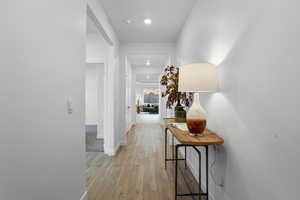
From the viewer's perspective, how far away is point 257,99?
44.5 inches

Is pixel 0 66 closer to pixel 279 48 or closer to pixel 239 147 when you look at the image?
pixel 279 48

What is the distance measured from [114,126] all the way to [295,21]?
131 inches

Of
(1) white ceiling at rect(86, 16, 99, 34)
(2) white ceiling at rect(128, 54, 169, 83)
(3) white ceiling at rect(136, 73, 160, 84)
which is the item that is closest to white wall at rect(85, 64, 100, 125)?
(2) white ceiling at rect(128, 54, 169, 83)

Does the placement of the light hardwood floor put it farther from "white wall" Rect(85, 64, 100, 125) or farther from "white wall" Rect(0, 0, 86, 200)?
"white wall" Rect(85, 64, 100, 125)

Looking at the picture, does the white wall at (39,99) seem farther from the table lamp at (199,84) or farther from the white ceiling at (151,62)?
the white ceiling at (151,62)

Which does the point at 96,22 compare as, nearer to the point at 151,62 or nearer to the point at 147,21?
the point at 147,21

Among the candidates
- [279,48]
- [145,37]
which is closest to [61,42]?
[279,48]

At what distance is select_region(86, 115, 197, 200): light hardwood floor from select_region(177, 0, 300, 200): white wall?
745mm

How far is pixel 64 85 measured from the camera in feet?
4.80

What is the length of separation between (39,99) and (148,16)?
250cm

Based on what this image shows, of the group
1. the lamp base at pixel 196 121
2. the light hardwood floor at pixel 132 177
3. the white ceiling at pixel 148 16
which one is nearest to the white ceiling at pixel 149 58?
the white ceiling at pixel 148 16

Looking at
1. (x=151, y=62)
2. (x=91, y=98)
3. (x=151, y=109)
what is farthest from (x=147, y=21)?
(x=151, y=109)

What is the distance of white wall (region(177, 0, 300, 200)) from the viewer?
877 millimetres

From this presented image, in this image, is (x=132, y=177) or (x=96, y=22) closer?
(x=96, y=22)
